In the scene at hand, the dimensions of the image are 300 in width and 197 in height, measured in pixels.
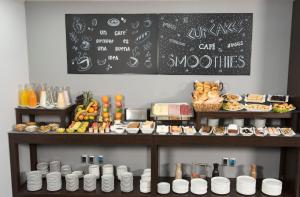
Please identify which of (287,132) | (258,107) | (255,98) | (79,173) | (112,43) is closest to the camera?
(287,132)

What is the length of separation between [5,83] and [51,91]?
46cm

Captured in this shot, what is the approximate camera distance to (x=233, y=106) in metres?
2.93

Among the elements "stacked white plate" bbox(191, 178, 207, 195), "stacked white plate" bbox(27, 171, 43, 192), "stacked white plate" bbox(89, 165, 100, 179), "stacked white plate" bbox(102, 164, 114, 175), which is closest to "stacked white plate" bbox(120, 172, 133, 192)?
"stacked white plate" bbox(102, 164, 114, 175)

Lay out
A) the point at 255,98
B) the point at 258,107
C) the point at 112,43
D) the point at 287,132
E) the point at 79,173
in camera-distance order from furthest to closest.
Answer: the point at 79,173, the point at 112,43, the point at 255,98, the point at 258,107, the point at 287,132

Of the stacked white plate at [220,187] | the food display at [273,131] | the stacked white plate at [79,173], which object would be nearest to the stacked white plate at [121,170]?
the stacked white plate at [79,173]

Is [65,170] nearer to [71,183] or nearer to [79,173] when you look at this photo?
[79,173]

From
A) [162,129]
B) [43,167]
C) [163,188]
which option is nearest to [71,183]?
[43,167]

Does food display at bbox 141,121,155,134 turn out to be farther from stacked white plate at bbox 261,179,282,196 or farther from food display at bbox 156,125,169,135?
stacked white plate at bbox 261,179,282,196

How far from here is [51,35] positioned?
3193 millimetres

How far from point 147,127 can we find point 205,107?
1.87 feet

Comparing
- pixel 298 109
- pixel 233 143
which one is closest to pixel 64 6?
pixel 233 143

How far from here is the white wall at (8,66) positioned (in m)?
2.79

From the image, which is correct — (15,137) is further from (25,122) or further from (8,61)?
(8,61)

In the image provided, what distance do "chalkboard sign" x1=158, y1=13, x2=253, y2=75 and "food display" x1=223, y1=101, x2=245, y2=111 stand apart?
348 millimetres
